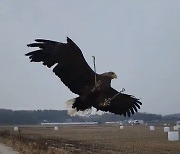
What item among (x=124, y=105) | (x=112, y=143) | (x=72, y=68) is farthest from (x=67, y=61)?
(x=112, y=143)

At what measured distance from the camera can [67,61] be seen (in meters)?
5.73

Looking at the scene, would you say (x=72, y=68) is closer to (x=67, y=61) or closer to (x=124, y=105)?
(x=67, y=61)

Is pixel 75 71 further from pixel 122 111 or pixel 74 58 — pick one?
pixel 122 111

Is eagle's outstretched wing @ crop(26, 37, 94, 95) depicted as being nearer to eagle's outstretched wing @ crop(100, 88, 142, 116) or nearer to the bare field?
eagle's outstretched wing @ crop(100, 88, 142, 116)

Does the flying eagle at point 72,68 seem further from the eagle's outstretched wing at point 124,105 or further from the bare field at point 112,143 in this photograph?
the bare field at point 112,143

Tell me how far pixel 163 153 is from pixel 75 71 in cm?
2018

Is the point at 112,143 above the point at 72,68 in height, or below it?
below

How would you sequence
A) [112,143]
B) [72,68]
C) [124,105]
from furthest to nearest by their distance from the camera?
[112,143]
[124,105]
[72,68]

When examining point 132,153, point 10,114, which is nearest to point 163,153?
point 132,153

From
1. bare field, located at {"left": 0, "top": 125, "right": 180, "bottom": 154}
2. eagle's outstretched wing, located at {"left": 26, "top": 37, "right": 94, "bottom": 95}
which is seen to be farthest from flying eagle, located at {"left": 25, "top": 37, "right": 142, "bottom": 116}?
bare field, located at {"left": 0, "top": 125, "right": 180, "bottom": 154}

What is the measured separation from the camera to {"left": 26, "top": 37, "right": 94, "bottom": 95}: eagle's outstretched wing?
557 centimetres

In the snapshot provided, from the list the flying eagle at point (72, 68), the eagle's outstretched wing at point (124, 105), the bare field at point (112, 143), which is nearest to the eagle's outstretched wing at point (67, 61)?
the flying eagle at point (72, 68)

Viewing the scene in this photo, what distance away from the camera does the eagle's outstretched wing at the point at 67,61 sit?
18.3 ft

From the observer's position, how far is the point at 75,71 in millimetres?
5688
